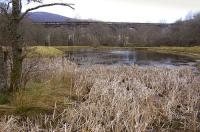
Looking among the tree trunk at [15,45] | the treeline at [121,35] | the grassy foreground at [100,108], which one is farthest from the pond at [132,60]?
the treeline at [121,35]

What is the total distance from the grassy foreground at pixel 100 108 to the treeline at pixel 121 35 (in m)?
68.4

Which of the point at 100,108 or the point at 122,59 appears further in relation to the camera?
the point at 122,59

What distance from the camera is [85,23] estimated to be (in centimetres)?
14500

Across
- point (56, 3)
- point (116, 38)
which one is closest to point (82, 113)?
point (56, 3)

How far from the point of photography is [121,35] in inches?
5709

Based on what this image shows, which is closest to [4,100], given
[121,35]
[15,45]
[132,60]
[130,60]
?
[15,45]

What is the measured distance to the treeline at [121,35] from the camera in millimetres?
105312

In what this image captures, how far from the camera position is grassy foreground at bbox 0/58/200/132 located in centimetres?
952

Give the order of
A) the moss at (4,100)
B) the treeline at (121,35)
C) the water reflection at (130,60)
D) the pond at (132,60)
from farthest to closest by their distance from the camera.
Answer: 1. the treeline at (121,35)
2. the water reflection at (130,60)
3. the pond at (132,60)
4. the moss at (4,100)

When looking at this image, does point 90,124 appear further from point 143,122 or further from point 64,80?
point 64,80

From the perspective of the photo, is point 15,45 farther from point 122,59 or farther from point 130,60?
point 122,59

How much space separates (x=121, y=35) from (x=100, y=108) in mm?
135029

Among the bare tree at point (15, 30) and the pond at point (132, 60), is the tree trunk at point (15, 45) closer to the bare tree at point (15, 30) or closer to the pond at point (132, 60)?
the bare tree at point (15, 30)

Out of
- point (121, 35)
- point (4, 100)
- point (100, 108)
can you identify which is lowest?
point (121, 35)
